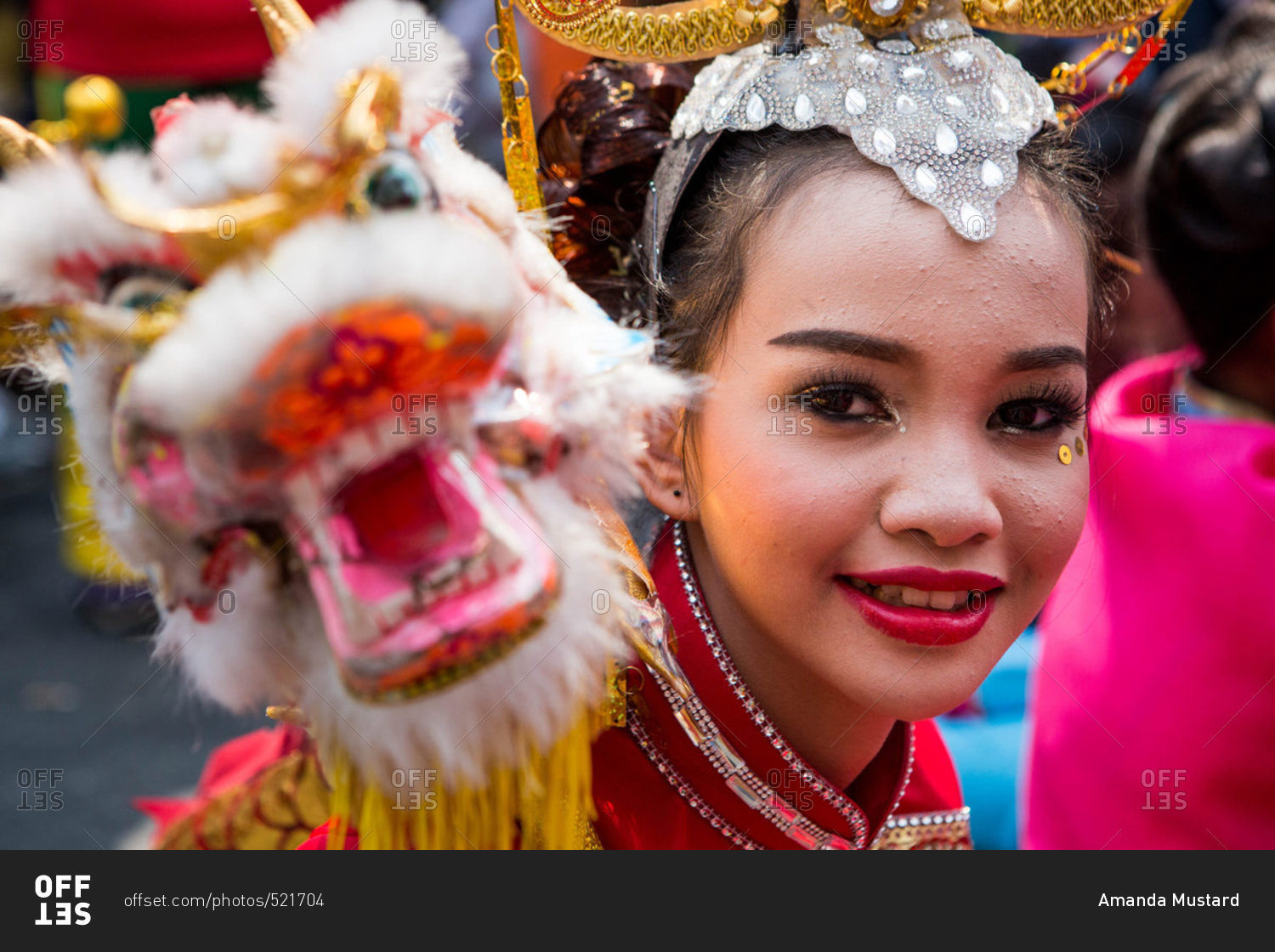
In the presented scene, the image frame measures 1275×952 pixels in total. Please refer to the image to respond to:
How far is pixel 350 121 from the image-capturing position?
2.32 feet

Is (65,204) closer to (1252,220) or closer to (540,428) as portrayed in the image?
(540,428)

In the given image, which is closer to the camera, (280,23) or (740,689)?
(280,23)

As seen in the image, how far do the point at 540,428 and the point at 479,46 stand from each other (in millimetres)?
3000

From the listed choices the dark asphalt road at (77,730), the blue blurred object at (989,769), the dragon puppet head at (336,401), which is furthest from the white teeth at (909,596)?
the dark asphalt road at (77,730)

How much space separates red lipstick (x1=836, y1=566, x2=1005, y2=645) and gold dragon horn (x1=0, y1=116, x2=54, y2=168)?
2.47ft

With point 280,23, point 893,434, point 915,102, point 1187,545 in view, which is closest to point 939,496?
point 893,434

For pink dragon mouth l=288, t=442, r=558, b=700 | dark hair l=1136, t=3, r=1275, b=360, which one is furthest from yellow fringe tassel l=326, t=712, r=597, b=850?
dark hair l=1136, t=3, r=1275, b=360

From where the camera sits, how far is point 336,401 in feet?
2.25

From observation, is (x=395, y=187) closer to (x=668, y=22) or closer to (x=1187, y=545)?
(x=668, y=22)

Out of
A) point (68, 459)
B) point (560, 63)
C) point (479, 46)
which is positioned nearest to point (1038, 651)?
point (68, 459)

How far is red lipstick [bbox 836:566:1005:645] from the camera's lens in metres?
Result: 1.09

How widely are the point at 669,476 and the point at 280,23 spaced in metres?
0.60

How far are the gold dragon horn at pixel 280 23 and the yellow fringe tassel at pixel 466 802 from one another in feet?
1.66

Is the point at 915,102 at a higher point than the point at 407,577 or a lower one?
higher
